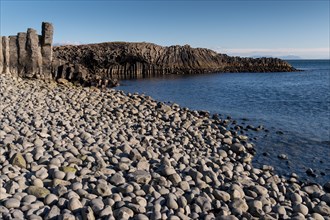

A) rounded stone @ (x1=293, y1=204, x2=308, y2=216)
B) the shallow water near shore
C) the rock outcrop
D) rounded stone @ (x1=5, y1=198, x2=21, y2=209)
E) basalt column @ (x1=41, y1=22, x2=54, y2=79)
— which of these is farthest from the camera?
basalt column @ (x1=41, y1=22, x2=54, y2=79)

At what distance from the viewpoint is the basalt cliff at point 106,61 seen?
906 inches

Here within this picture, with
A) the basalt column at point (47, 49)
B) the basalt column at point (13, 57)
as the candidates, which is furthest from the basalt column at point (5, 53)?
the basalt column at point (47, 49)

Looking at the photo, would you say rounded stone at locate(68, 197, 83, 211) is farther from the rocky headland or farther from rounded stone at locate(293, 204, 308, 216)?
rounded stone at locate(293, 204, 308, 216)

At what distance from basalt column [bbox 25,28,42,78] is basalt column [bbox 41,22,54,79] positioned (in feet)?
1.70

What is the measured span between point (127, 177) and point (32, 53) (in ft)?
61.8

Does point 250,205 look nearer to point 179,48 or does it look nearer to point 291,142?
point 291,142

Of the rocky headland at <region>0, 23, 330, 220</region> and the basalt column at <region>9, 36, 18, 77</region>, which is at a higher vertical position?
the basalt column at <region>9, 36, 18, 77</region>

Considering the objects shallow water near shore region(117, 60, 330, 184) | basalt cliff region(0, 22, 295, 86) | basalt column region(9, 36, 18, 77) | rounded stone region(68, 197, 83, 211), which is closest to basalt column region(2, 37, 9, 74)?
basalt cliff region(0, 22, 295, 86)

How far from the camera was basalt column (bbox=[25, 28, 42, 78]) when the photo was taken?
22984mm

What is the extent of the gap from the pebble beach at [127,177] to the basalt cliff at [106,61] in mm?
11046

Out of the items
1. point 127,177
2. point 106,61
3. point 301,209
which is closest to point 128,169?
point 127,177

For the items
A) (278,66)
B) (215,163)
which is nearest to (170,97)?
(215,163)

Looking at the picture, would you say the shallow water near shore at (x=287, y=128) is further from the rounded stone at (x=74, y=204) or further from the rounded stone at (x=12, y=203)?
the rounded stone at (x=12, y=203)

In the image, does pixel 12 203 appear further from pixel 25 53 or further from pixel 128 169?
pixel 25 53
